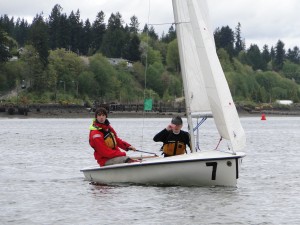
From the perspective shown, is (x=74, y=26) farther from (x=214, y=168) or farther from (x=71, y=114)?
(x=214, y=168)

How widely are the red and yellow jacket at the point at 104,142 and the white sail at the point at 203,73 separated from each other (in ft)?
7.04

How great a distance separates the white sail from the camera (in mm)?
21688

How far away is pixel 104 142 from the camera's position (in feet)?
73.0

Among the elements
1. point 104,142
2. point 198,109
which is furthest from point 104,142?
point 198,109

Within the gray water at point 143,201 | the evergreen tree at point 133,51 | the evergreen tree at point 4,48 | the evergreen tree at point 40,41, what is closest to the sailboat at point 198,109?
the gray water at point 143,201

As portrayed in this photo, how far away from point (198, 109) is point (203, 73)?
0.94 metres

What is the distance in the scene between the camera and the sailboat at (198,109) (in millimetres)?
21406

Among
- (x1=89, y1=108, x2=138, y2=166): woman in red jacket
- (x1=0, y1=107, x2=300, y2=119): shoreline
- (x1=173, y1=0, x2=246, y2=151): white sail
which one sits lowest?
(x1=0, y1=107, x2=300, y2=119): shoreline

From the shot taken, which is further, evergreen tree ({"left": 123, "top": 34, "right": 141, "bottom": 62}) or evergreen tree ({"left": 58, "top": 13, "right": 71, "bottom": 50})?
evergreen tree ({"left": 58, "top": 13, "right": 71, "bottom": 50})

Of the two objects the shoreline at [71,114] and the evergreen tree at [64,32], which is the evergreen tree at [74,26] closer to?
the evergreen tree at [64,32]

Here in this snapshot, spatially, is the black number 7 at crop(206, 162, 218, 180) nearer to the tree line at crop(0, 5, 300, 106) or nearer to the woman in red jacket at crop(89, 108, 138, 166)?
the woman in red jacket at crop(89, 108, 138, 166)

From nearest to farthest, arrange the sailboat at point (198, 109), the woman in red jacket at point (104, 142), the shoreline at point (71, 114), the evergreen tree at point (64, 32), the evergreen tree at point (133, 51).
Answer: the sailboat at point (198, 109)
the woman in red jacket at point (104, 142)
the shoreline at point (71, 114)
the evergreen tree at point (133, 51)
the evergreen tree at point (64, 32)

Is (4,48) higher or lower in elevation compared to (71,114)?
higher

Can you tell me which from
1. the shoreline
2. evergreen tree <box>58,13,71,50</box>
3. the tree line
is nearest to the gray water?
the shoreline
